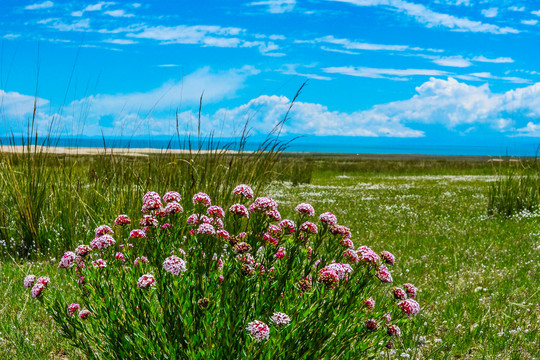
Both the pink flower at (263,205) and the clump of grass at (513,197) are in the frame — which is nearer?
the pink flower at (263,205)

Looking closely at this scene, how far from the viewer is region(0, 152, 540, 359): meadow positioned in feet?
15.0

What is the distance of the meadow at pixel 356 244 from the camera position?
15.0 feet

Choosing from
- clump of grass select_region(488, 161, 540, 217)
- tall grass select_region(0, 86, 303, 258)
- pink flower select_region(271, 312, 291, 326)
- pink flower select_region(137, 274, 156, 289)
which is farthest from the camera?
clump of grass select_region(488, 161, 540, 217)

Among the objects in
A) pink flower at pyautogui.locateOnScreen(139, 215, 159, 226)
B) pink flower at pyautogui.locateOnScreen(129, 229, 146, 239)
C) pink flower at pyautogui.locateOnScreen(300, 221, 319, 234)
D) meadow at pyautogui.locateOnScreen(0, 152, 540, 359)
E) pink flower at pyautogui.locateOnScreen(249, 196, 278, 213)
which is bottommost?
meadow at pyautogui.locateOnScreen(0, 152, 540, 359)

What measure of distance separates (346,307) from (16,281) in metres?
5.08

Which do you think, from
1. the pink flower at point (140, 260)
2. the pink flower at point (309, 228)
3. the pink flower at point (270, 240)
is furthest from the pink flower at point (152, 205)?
the pink flower at point (309, 228)

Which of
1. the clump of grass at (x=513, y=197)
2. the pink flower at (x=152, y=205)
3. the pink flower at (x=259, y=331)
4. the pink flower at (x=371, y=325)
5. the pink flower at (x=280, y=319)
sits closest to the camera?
the pink flower at (x=259, y=331)

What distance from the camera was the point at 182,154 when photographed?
27.3ft

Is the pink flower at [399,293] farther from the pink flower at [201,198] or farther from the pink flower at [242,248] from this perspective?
the pink flower at [201,198]

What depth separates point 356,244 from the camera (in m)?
9.20

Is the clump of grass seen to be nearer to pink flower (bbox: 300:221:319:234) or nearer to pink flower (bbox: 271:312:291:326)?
pink flower (bbox: 300:221:319:234)

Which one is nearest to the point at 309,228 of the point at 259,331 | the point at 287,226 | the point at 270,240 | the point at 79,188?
the point at 287,226

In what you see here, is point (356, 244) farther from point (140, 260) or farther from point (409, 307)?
point (140, 260)

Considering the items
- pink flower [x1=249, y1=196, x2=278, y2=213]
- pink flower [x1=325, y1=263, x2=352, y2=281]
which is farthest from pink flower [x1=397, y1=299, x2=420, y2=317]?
pink flower [x1=249, y1=196, x2=278, y2=213]
